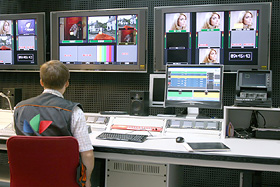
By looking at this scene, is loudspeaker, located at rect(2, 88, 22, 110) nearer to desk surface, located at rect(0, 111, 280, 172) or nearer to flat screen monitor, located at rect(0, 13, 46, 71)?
flat screen monitor, located at rect(0, 13, 46, 71)

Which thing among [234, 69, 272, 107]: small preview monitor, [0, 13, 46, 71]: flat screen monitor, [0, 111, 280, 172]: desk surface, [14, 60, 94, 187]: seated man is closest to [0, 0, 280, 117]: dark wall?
[0, 13, 46, 71]: flat screen monitor

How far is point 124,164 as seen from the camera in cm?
238

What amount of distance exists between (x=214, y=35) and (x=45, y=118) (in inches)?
72.7

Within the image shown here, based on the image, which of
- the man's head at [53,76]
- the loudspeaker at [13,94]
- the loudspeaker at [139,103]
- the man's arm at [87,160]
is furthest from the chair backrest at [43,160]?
the loudspeaker at [13,94]

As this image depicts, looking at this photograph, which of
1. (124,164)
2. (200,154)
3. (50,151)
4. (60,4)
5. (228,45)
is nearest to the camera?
(50,151)

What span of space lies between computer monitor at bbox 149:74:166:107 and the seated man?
1195 mm

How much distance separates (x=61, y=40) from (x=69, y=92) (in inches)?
24.4

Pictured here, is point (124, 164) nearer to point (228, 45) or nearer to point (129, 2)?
point (228, 45)

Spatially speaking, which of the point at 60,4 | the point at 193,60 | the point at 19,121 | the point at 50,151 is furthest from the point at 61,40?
the point at 50,151

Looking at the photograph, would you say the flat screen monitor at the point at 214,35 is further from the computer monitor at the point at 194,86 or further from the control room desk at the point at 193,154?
the control room desk at the point at 193,154

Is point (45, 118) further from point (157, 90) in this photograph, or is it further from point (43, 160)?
point (157, 90)

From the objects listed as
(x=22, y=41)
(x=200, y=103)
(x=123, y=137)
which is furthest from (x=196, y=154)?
(x=22, y=41)

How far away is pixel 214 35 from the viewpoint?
116 inches

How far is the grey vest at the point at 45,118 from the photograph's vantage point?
1.82 meters
